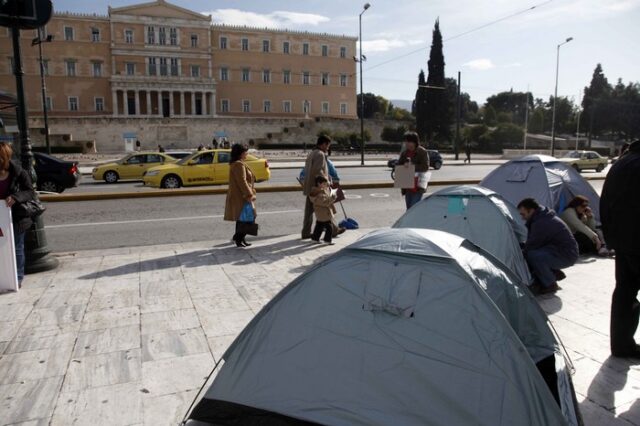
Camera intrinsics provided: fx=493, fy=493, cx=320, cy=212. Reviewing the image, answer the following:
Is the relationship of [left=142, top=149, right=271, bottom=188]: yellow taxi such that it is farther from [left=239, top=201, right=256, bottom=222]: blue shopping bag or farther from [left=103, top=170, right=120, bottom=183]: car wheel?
[left=239, top=201, right=256, bottom=222]: blue shopping bag

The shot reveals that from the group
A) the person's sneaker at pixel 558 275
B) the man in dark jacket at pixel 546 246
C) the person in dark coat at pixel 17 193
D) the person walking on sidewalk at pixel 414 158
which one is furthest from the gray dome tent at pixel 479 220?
the person in dark coat at pixel 17 193

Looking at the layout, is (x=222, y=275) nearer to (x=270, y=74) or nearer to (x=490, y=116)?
(x=270, y=74)

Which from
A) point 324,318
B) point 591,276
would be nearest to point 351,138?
point 591,276

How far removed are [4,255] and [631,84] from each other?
3356 inches

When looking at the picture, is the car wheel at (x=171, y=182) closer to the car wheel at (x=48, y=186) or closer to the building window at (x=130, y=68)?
the car wheel at (x=48, y=186)

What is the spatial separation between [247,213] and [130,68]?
68573 mm

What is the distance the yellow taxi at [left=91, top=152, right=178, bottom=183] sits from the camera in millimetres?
21031

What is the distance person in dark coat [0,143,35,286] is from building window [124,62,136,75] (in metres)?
69.0

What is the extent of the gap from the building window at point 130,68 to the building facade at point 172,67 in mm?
159

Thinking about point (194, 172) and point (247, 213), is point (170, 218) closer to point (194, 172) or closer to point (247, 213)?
point (247, 213)

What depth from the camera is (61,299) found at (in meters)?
5.89

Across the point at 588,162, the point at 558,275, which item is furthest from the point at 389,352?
the point at 588,162

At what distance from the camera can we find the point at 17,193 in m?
6.18

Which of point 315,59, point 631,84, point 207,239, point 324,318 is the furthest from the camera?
point 315,59
